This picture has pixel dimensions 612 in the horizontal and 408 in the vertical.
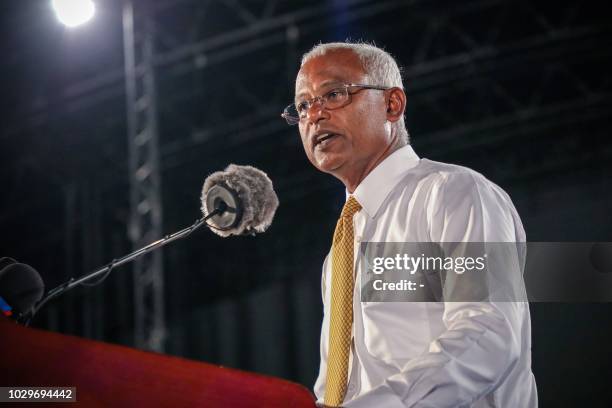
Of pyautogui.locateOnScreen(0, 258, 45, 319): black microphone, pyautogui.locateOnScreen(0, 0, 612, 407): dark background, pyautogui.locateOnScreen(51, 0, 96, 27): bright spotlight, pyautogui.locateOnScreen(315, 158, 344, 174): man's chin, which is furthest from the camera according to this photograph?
pyautogui.locateOnScreen(0, 0, 612, 407): dark background

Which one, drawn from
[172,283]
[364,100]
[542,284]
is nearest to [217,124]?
[172,283]

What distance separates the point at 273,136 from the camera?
8.38 meters

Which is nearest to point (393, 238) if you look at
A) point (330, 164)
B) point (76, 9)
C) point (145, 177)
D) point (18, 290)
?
point (330, 164)

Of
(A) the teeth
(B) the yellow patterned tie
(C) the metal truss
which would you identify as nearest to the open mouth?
(A) the teeth

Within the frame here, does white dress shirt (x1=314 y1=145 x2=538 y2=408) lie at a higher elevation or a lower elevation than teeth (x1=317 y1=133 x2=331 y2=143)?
lower

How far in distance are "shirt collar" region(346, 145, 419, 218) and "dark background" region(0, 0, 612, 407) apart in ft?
16.5

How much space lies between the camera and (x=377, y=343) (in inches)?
72.9

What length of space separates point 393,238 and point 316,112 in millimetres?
477

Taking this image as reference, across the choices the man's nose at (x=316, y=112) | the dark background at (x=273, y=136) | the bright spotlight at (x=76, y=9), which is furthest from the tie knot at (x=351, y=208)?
the dark background at (x=273, y=136)

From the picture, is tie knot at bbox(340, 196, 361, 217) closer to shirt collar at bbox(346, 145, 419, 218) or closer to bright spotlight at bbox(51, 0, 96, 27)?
shirt collar at bbox(346, 145, 419, 218)

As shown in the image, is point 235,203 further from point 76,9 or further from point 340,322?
point 76,9

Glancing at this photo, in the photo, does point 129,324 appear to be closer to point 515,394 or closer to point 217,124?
point 217,124

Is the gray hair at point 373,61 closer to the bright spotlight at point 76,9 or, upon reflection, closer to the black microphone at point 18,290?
the black microphone at point 18,290

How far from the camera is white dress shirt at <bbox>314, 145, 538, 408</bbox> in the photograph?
142cm
